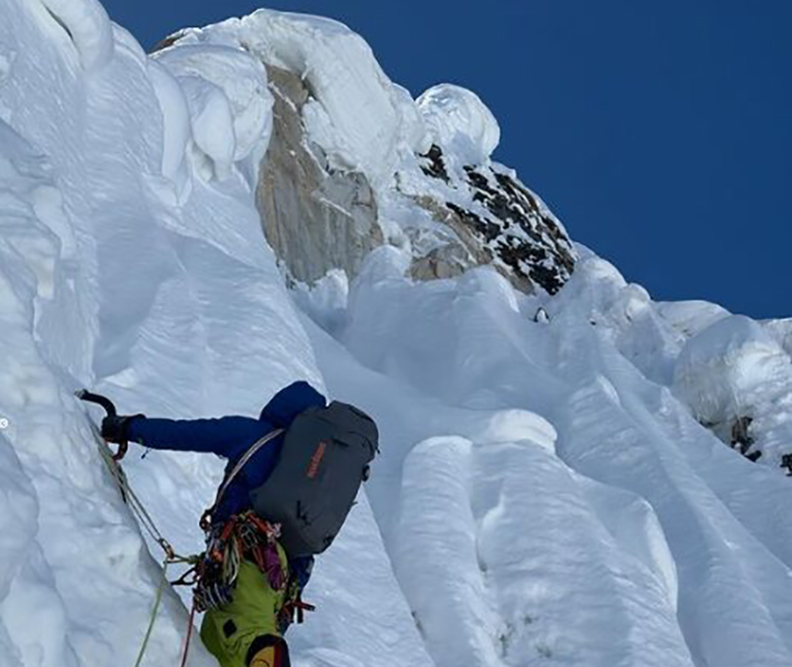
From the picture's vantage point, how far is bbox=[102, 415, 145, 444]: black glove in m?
6.74

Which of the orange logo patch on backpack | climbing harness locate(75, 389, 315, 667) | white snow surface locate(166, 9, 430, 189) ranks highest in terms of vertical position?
the orange logo patch on backpack

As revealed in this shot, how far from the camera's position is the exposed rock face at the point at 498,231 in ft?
153

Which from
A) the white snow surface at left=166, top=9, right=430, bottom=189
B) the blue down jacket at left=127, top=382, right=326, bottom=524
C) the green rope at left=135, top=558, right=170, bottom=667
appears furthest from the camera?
the white snow surface at left=166, top=9, right=430, bottom=189

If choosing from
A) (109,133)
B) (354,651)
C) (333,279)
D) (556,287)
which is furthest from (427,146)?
(354,651)

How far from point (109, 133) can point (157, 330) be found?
6.30m

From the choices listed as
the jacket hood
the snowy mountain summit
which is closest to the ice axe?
the snowy mountain summit

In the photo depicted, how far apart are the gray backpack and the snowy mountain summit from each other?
0.71m

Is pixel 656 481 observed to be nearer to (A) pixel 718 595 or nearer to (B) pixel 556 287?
(A) pixel 718 595

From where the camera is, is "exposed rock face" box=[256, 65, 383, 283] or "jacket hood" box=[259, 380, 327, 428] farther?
"exposed rock face" box=[256, 65, 383, 283]

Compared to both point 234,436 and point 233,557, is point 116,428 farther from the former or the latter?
point 233,557

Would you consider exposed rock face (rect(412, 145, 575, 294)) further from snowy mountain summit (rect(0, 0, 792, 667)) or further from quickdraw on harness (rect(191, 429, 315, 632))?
quickdraw on harness (rect(191, 429, 315, 632))

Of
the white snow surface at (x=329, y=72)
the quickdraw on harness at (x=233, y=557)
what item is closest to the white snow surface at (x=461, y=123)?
the white snow surface at (x=329, y=72)

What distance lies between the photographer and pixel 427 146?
174 ft

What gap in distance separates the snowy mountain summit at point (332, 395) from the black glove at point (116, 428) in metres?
0.17
